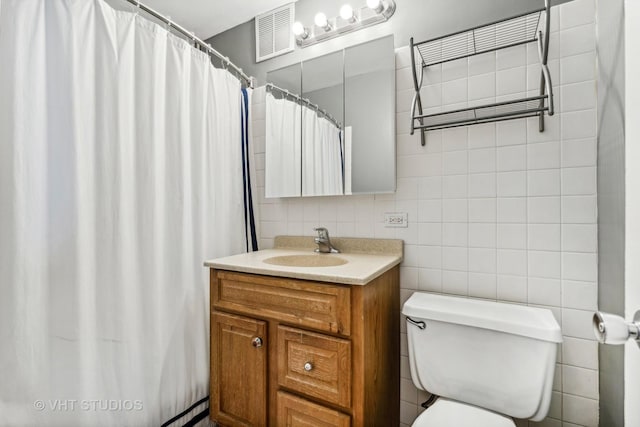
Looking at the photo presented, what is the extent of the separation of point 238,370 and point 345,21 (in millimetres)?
1787

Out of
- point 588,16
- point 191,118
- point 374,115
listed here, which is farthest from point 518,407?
point 191,118

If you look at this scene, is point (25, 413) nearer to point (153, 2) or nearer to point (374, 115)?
point (374, 115)

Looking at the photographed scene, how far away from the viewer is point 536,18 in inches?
46.7

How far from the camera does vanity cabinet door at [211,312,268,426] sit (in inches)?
47.6

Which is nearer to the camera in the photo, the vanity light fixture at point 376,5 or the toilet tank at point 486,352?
the toilet tank at point 486,352

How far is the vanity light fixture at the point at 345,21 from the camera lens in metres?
1.50

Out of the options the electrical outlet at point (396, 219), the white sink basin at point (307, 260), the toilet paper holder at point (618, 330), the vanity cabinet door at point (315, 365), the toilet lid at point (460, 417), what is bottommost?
the toilet lid at point (460, 417)

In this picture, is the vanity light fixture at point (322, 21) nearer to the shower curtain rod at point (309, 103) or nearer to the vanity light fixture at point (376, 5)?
the vanity light fixture at point (376, 5)

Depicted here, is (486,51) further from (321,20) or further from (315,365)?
(315,365)

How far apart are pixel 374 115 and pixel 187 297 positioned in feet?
4.18

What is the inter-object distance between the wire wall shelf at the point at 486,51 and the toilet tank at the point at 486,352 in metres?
0.73

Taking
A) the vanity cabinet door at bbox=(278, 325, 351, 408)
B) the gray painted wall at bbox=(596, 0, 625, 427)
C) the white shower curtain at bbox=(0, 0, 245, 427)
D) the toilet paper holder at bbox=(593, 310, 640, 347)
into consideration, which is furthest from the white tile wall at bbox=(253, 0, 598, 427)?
the white shower curtain at bbox=(0, 0, 245, 427)
